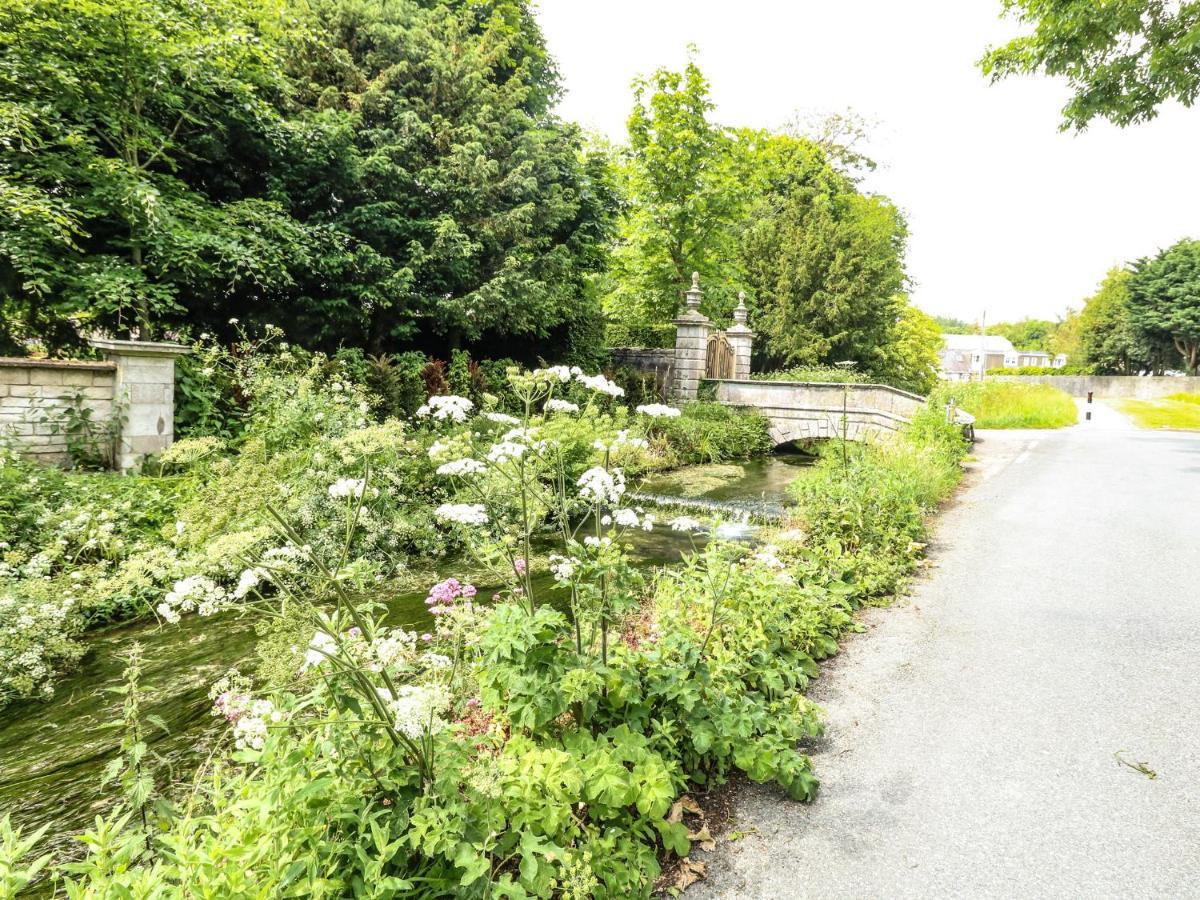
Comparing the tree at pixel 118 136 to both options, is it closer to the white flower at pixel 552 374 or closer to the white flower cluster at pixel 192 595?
the white flower at pixel 552 374

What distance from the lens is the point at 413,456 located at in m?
8.13

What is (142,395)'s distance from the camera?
25.2 feet

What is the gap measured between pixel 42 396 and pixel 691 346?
46.1ft

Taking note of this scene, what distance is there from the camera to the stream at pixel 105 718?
3258 mm

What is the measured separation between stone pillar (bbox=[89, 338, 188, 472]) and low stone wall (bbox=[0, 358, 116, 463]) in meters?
0.23

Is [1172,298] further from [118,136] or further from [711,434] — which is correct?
[118,136]

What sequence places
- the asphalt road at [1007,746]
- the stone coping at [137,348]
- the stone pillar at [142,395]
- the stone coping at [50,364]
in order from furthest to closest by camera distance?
the stone pillar at [142,395]
the stone coping at [137,348]
the stone coping at [50,364]
the asphalt road at [1007,746]

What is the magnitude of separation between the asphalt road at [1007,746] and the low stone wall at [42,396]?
27.8ft

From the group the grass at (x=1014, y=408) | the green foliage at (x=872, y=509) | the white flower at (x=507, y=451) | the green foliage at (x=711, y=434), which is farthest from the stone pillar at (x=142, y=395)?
the grass at (x=1014, y=408)

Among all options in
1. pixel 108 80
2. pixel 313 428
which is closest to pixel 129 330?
pixel 108 80

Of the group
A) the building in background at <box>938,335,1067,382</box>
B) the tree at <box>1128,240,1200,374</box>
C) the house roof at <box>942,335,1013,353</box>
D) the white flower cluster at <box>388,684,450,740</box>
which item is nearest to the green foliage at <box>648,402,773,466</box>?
the white flower cluster at <box>388,684,450,740</box>

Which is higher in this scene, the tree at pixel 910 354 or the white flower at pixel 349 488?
the tree at pixel 910 354

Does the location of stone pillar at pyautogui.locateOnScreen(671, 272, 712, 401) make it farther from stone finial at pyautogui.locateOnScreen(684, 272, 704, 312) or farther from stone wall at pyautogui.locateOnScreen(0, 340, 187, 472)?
stone wall at pyautogui.locateOnScreen(0, 340, 187, 472)

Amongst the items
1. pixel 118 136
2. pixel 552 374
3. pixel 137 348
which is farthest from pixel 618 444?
pixel 118 136
